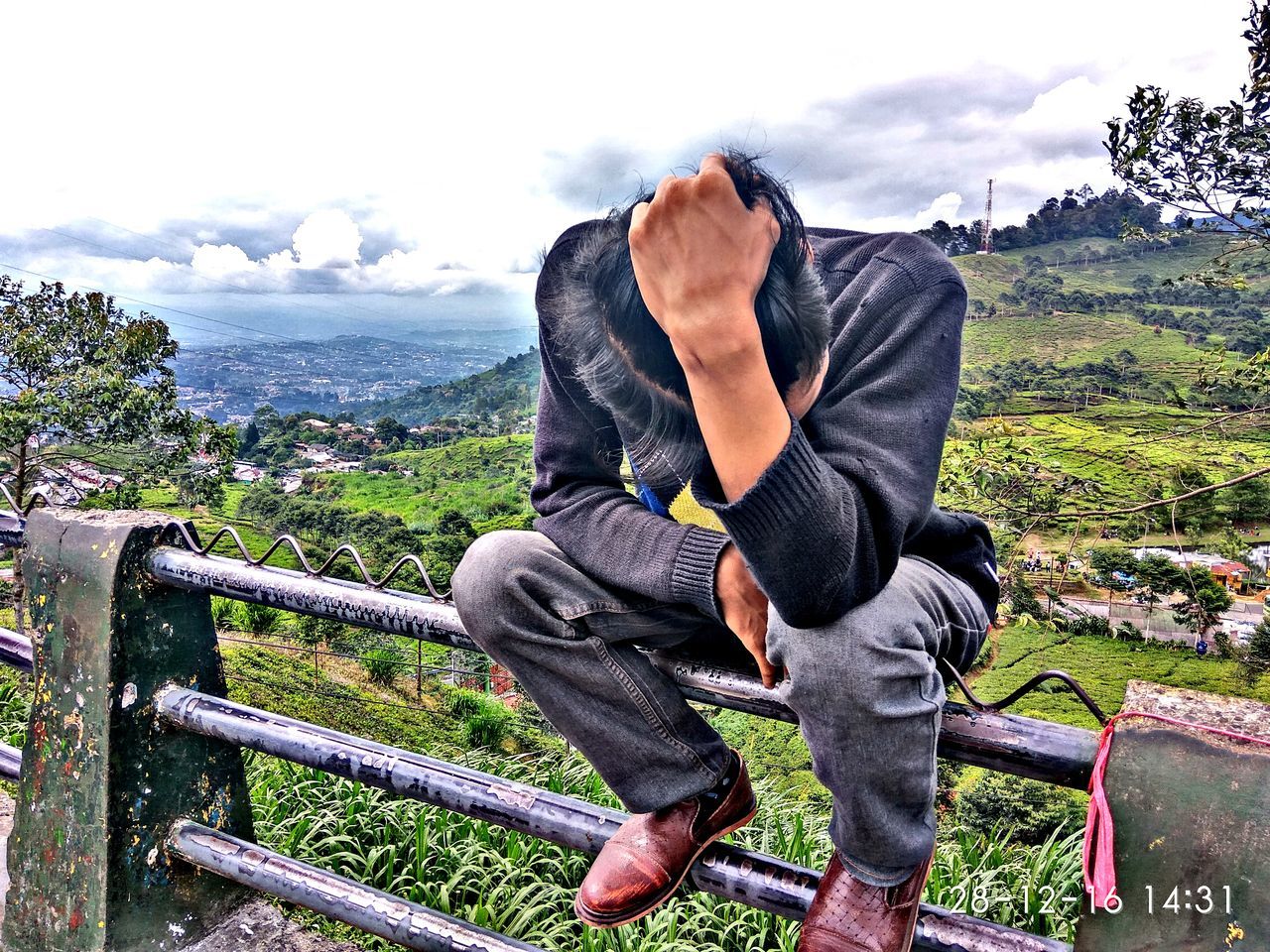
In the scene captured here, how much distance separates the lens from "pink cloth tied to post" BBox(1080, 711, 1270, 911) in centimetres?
73

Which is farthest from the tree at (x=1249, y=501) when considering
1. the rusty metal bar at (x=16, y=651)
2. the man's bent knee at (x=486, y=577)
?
the rusty metal bar at (x=16, y=651)

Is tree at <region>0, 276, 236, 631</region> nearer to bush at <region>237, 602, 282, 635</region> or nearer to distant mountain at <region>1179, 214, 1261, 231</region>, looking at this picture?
bush at <region>237, 602, 282, 635</region>

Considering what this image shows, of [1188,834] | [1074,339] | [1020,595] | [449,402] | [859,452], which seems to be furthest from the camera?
[449,402]

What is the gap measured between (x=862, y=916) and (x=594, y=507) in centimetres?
62

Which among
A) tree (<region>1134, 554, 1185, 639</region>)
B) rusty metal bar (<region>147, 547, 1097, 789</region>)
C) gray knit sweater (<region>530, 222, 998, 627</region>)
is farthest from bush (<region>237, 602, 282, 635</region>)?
gray knit sweater (<region>530, 222, 998, 627</region>)

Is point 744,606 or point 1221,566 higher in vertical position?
point 744,606

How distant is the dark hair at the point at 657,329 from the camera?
2.97 feet

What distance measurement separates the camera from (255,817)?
2557 millimetres

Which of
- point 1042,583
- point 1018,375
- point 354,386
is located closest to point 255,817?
point 1042,583

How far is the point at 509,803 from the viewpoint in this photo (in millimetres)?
1105

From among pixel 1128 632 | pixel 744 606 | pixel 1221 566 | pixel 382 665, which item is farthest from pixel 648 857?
pixel 382 665

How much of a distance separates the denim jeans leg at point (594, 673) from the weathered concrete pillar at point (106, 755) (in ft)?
2.02

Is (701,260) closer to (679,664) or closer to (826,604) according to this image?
(826,604)

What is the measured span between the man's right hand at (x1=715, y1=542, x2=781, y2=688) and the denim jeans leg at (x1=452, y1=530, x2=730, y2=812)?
0.40ft
